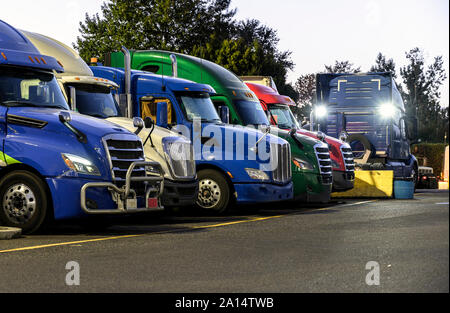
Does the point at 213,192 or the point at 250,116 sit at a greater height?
the point at 250,116

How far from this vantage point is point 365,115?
2791 cm

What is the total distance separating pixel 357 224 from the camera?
47.5 feet

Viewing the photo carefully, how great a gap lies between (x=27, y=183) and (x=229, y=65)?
147 ft

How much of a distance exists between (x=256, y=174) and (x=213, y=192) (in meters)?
0.94

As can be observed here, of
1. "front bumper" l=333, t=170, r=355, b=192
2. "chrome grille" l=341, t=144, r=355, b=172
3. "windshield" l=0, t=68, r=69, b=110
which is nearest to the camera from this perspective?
"windshield" l=0, t=68, r=69, b=110

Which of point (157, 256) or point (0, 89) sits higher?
point (0, 89)

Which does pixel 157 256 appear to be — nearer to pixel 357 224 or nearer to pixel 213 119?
pixel 357 224

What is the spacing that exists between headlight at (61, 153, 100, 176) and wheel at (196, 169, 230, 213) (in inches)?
180

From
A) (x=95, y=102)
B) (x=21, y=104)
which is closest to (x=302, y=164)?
(x=95, y=102)

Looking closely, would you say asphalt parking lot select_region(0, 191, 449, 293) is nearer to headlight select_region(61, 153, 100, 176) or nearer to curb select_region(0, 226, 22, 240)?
curb select_region(0, 226, 22, 240)

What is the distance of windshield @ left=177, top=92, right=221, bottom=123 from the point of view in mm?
17609

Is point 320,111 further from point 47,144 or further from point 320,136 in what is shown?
point 47,144

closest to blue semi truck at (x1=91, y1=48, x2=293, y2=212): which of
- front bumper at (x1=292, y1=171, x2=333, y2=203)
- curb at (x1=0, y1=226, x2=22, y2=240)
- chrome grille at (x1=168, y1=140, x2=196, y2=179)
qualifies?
chrome grille at (x1=168, y1=140, x2=196, y2=179)

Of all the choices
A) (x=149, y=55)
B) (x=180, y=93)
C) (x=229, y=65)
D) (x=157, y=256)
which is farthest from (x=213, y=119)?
(x=229, y=65)
